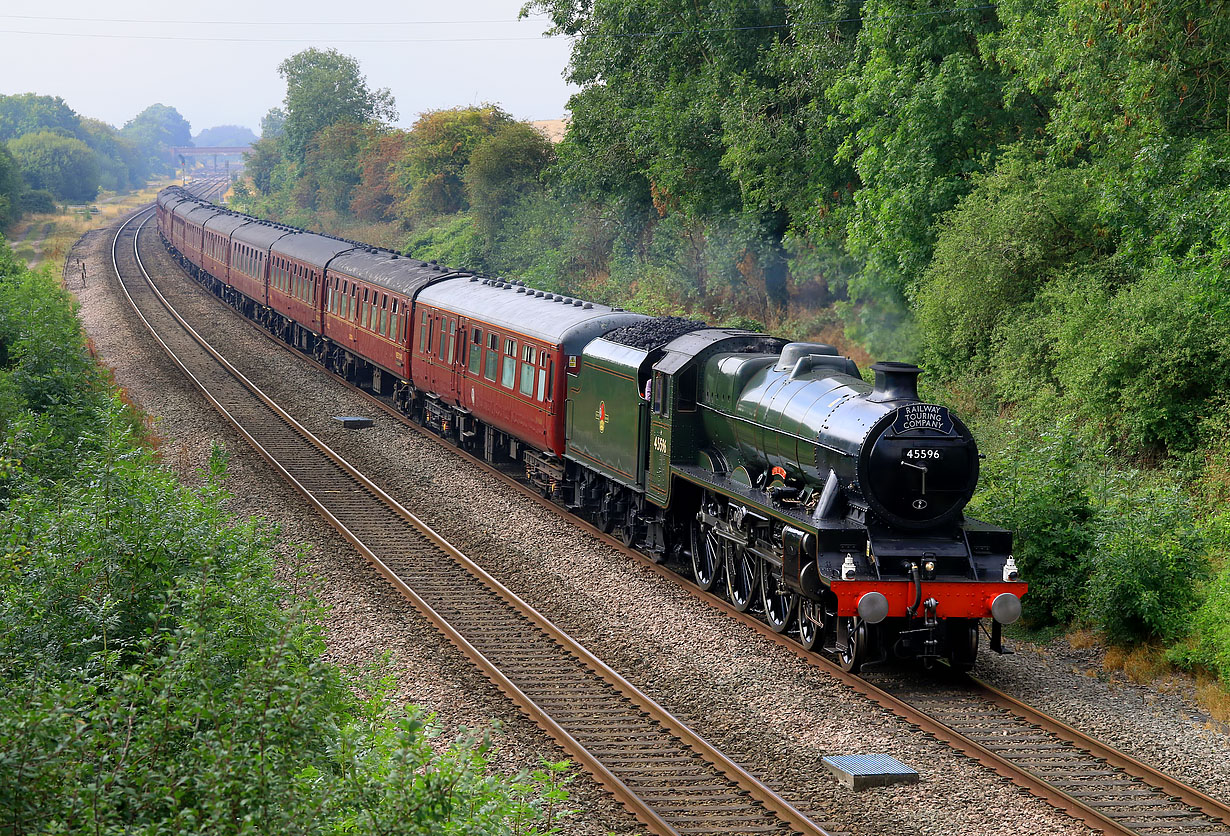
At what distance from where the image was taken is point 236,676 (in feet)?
23.2

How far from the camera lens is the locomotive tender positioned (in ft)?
35.3

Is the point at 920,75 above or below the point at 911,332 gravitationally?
above

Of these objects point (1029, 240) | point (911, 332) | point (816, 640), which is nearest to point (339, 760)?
point (816, 640)

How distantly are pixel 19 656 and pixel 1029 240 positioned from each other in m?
16.7

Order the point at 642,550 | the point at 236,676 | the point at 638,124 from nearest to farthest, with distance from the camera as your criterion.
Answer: the point at 236,676, the point at 642,550, the point at 638,124

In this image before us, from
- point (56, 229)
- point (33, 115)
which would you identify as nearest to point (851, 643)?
point (56, 229)

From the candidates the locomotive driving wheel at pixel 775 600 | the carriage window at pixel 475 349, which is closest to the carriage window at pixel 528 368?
the carriage window at pixel 475 349

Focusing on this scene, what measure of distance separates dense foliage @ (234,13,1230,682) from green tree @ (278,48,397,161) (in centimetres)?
Result: 4686

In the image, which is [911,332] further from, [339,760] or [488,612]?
[339,760]

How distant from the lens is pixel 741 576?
13.2 m

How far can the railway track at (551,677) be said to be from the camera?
8.34 meters

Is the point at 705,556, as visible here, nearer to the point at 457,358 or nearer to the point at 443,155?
the point at 457,358

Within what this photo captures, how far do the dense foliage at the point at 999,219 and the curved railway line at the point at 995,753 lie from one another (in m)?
2.20

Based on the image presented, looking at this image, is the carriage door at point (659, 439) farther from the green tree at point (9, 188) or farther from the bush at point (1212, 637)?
the green tree at point (9, 188)
